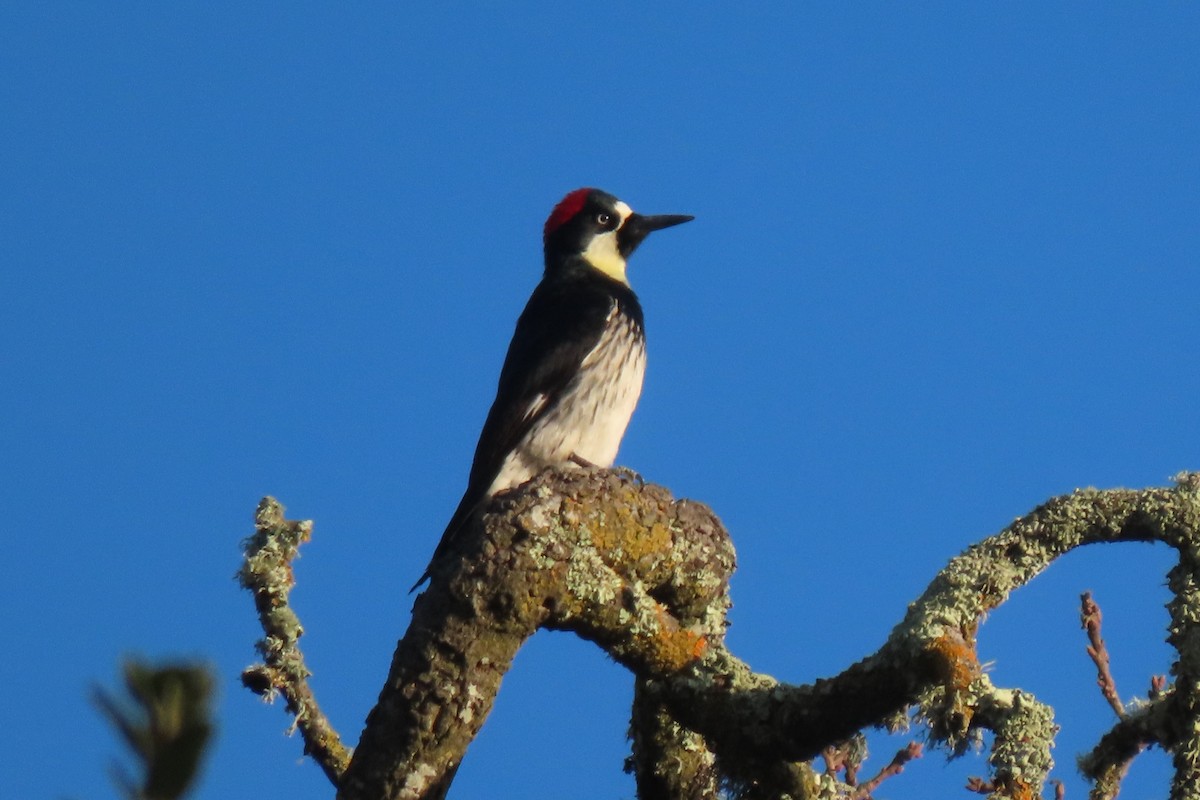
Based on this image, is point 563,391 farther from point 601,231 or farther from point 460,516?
point 601,231

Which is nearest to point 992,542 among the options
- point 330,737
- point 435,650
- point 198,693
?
point 435,650

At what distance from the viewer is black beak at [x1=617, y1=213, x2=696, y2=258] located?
8.26m

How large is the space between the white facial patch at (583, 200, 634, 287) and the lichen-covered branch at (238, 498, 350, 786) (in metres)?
4.16

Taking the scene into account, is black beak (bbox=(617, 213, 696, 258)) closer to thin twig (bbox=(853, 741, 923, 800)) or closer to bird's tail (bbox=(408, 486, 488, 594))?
bird's tail (bbox=(408, 486, 488, 594))

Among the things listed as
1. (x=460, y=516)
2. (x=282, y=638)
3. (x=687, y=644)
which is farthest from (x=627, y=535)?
(x=460, y=516)

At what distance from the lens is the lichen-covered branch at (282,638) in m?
4.11

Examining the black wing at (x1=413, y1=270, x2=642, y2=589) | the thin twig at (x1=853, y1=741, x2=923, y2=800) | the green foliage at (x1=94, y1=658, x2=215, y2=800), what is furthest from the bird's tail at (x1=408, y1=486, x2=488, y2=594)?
the green foliage at (x1=94, y1=658, x2=215, y2=800)

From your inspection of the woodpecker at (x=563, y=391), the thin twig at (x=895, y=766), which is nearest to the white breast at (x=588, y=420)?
the woodpecker at (x=563, y=391)

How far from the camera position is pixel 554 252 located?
8297 millimetres

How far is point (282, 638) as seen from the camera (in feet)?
13.5

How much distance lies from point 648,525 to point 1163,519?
1353mm

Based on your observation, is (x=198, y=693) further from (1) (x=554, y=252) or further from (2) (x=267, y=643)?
(1) (x=554, y=252)

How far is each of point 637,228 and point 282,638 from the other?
179 inches

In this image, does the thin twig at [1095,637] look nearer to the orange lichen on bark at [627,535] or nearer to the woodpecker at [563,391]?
the orange lichen on bark at [627,535]
